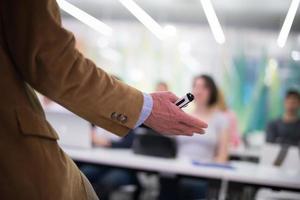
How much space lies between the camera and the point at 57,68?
761mm

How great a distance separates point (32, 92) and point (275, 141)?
145 inches

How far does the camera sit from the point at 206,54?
7.00 meters

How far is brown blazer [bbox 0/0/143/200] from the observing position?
2.48ft

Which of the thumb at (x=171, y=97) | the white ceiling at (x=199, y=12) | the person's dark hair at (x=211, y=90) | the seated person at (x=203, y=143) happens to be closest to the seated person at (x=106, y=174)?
the seated person at (x=203, y=143)

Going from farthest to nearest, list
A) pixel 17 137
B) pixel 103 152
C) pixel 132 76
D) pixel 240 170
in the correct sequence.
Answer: pixel 132 76 < pixel 103 152 < pixel 240 170 < pixel 17 137

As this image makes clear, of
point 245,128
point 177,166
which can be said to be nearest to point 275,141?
point 177,166

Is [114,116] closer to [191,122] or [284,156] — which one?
[191,122]

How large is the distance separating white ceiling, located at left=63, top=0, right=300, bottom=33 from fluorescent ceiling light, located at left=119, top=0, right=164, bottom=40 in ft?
0.38

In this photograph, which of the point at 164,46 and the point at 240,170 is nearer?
the point at 240,170

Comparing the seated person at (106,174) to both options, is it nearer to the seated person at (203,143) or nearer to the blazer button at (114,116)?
the seated person at (203,143)

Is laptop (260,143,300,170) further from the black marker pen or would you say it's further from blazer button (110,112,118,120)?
blazer button (110,112,118,120)

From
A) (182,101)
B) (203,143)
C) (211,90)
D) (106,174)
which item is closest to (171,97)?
(182,101)

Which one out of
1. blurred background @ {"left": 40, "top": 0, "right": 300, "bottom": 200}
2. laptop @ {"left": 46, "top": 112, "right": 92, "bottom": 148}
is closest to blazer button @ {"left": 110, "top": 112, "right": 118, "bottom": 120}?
blurred background @ {"left": 40, "top": 0, "right": 300, "bottom": 200}

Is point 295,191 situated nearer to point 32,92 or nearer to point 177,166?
point 177,166
